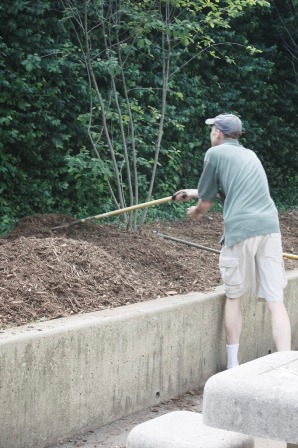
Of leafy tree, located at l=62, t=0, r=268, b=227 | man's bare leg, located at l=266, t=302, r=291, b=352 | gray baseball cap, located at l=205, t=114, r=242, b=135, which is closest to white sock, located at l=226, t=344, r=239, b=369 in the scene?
man's bare leg, located at l=266, t=302, r=291, b=352

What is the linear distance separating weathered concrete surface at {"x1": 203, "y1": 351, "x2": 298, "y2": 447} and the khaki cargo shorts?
2885mm

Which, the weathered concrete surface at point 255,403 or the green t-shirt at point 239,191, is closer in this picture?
the weathered concrete surface at point 255,403

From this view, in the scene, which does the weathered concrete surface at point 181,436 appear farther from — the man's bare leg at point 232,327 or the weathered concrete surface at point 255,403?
the man's bare leg at point 232,327

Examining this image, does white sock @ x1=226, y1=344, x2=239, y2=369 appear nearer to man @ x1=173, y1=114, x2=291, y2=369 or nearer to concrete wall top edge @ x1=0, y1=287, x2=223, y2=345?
man @ x1=173, y1=114, x2=291, y2=369

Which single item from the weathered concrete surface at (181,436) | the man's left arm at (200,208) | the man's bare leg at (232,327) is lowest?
the man's bare leg at (232,327)

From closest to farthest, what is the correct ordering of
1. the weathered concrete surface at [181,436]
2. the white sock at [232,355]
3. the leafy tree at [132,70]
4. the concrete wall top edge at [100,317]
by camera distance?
the weathered concrete surface at [181,436]
the concrete wall top edge at [100,317]
the white sock at [232,355]
the leafy tree at [132,70]

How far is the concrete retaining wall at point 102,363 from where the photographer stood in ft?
16.5

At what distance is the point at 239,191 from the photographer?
6531 mm

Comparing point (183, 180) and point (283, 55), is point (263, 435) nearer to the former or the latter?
point (183, 180)

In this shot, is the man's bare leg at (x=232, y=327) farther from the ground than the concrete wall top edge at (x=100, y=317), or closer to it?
closer to it

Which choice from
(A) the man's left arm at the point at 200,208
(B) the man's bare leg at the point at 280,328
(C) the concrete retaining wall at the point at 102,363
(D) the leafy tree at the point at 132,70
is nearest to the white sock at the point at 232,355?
(C) the concrete retaining wall at the point at 102,363

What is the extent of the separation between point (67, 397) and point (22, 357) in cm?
47

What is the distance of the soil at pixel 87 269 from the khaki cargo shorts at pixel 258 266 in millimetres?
420

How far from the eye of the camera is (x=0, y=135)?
9.92m
